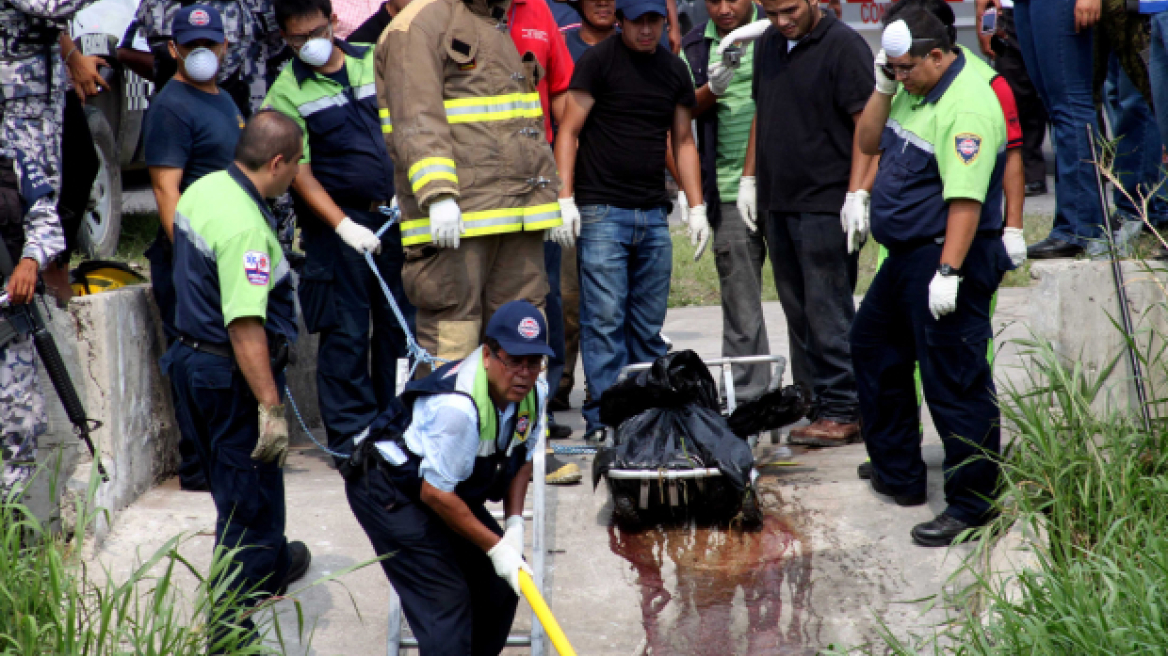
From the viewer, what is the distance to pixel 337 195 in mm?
5426

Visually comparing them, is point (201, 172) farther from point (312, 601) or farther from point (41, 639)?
point (41, 639)

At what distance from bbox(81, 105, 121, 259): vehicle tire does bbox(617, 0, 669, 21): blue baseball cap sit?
3.50 meters

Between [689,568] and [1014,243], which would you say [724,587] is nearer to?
[689,568]

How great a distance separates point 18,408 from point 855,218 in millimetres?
3381

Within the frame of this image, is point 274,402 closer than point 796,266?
Yes

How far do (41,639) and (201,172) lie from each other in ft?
8.35

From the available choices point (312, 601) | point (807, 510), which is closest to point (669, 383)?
point (807, 510)

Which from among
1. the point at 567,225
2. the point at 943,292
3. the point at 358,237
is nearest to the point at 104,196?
the point at 358,237

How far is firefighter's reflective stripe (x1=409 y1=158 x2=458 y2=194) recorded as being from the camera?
14.6 ft

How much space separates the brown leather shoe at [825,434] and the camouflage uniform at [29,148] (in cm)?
321

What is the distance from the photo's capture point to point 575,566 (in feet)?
15.1

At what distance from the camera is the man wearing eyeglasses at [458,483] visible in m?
3.49

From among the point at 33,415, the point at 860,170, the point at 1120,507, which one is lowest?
the point at 1120,507

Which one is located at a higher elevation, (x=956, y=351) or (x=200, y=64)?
(x=200, y=64)
